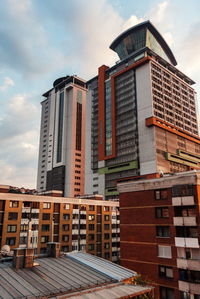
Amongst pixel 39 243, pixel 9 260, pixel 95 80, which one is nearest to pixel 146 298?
pixel 9 260

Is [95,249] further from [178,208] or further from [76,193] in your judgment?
[76,193]

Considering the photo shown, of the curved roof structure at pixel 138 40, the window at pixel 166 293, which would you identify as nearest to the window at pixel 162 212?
the window at pixel 166 293

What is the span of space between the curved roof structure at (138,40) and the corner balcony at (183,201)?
133659 mm

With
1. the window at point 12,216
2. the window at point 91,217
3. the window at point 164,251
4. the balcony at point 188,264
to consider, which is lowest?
the balcony at point 188,264

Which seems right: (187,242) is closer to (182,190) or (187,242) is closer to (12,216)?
(182,190)

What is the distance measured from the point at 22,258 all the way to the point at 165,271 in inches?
992

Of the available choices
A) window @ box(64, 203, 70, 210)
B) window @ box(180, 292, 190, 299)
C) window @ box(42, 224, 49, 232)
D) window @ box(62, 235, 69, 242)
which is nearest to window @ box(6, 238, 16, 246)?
window @ box(42, 224, 49, 232)

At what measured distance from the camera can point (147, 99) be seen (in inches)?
5187

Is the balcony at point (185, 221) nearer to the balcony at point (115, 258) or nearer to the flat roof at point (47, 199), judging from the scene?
the flat roof at point (47, 199)

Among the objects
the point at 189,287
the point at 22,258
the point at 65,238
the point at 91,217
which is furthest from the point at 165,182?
the point at 91,217

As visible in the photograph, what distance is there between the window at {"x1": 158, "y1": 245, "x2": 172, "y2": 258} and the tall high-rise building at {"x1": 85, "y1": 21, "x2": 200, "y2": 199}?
79069 millimetres

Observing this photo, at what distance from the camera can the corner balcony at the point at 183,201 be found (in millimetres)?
39219

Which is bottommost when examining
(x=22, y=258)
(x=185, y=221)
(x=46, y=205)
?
(x=22, y=258)

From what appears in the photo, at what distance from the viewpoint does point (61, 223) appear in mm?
74312
